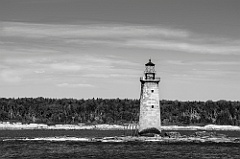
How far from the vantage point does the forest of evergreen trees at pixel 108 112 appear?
135 metres

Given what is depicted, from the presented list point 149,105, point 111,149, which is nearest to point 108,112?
point 149,105

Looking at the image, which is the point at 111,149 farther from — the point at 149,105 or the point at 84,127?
the point at 84,127

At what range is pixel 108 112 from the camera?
14000 cm

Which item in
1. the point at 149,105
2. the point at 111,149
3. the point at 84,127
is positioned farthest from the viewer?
the point at 84,127

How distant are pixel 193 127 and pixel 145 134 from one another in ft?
215

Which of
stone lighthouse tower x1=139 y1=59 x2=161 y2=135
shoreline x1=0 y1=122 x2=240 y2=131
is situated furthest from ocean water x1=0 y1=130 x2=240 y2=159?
shoreline x1=0 y1=122 x2=240 y2=131

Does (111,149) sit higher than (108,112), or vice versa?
(108,112)

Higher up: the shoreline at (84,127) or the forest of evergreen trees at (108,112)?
the forest of evergreen trees at (108,112)

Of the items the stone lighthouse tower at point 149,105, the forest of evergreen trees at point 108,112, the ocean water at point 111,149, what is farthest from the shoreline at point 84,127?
the stone lighthouse tower at point 149,105

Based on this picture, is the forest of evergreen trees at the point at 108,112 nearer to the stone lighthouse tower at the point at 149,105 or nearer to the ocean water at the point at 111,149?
the stone lighthouse tower at the point at 149,105

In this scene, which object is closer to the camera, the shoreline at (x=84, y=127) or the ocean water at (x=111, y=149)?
the ocean water at (x=111, y=149)

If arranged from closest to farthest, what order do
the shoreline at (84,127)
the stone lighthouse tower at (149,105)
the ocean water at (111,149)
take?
the ocean water at (111,149)
the stone lighthouse tower at (149,105)
the shoreline at (84,127)

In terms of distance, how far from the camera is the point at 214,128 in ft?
411

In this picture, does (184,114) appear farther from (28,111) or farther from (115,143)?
(115,143)
